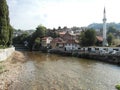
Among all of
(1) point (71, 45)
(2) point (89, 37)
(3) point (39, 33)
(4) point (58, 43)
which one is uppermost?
(3) point (39, 33)

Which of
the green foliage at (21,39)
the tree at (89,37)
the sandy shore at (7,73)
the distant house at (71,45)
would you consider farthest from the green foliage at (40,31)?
the sandy shore at (7,73)

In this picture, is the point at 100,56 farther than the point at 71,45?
No

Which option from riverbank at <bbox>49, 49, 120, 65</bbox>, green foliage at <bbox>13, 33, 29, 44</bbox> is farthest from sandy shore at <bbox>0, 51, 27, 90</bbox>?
green foliage at <bbox>13, 33, 29, 44</bbox>

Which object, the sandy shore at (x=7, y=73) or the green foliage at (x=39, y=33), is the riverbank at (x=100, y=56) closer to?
the sandy shore at (x=7, y=73)

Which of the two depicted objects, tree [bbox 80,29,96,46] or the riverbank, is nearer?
the riverbank

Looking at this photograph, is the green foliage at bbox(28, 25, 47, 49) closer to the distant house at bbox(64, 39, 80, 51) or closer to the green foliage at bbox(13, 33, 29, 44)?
the green foliage at bbox(13, 33, 29, 44)

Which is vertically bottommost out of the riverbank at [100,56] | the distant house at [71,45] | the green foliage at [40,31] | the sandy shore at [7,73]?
the sandy shore at [7,73]

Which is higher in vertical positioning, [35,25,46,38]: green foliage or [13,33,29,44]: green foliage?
[35,25,46,38]: green foliage

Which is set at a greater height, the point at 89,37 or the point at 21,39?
the point at 21,39

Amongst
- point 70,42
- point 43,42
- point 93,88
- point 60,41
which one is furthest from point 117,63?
point 43,42

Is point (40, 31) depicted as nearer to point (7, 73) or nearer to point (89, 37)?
point (89, 37)

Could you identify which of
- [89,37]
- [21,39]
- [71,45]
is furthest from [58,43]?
[21,39]

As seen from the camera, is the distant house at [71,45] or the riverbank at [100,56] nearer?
the riverbank at [100,56]

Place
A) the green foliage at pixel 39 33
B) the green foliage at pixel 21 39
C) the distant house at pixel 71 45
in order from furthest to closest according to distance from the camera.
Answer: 1. the green foliage at pixel 21 39
2. the green foliage at pixel 39 33
3. the distant house at pixel 71 45
